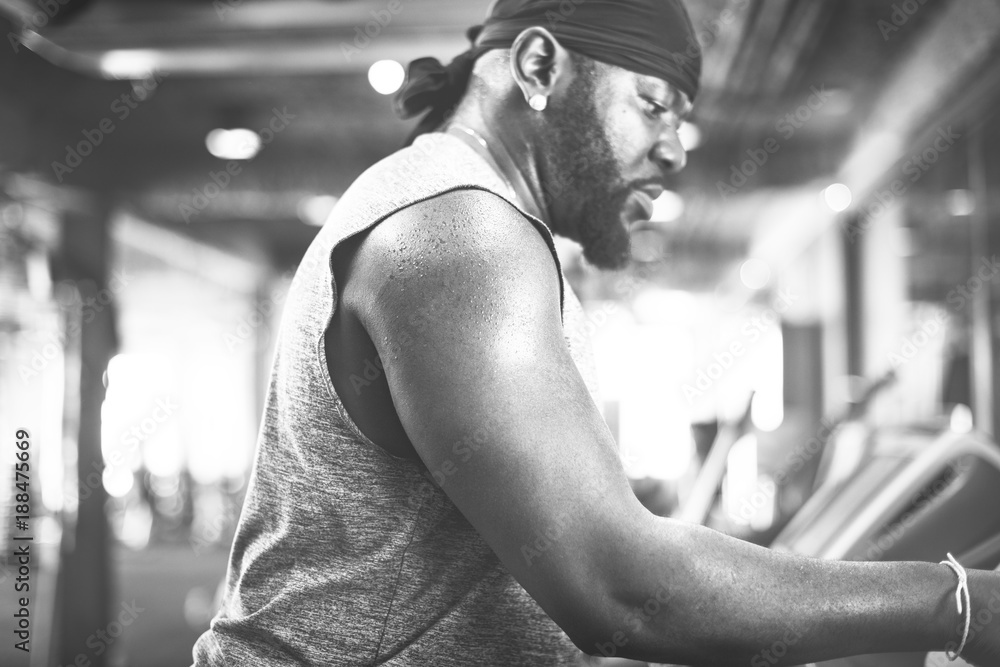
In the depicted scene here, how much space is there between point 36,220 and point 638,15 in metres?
7.12

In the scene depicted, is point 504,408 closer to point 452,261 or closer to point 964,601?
point 452,261

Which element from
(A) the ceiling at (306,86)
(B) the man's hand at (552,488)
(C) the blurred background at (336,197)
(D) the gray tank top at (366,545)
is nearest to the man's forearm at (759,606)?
(B) the man's hand at (552,488)

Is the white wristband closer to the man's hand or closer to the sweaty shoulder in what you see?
the man's hand

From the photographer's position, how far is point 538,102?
38.2 inches

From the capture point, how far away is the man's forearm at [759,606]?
0.68 meters

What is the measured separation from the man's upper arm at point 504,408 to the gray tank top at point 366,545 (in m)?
0.08

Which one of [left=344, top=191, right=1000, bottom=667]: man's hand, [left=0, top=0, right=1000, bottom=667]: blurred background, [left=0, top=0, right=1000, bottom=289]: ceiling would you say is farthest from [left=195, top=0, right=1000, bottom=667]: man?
[left=0, top=0, right=1000, bottom=289]: ceiling

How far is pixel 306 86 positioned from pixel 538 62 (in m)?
5.47

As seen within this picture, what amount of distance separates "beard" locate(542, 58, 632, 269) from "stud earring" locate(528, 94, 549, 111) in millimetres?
11

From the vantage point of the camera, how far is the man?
0.67 metres

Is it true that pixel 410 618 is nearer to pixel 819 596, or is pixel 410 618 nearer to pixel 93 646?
pixel 819 596

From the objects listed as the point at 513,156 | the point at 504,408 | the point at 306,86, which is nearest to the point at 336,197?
the point at 306,86

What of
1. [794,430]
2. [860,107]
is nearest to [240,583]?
[860,107]

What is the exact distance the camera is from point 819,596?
0.72m
